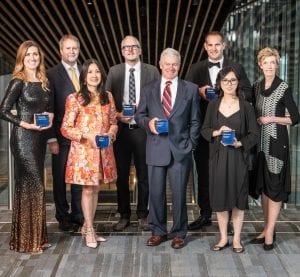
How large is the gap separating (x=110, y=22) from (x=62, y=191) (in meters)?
9.82

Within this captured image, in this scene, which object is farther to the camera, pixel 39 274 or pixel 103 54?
pixel 103 54

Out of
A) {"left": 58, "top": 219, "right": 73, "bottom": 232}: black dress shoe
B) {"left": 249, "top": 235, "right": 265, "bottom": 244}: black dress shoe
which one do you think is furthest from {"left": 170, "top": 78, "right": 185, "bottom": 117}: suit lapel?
{"left": 58, "top": 219, "right": 73, "bottom": 232}: black dress shoe

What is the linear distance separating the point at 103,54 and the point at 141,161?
556 inches

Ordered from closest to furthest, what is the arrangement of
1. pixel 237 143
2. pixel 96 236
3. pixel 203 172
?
pixel 237 143
pixel 96 236
pixel 203 172

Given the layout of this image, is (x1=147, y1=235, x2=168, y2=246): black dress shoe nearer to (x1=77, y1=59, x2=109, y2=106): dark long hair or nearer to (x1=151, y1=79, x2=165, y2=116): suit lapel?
(x1=151, y1=79, x2=165, y2=116): suit lapel

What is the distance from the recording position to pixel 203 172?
408 cm

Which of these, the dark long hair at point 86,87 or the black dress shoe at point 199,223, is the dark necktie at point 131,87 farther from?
the black dress shoe at point 199,223

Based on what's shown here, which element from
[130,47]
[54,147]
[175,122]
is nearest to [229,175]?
[175,122]

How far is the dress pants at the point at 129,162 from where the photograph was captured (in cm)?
398

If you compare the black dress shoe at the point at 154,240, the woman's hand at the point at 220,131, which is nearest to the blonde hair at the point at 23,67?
the woman's hand at the point at 220,131

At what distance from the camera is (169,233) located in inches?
152

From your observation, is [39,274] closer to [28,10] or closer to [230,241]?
[230,241]

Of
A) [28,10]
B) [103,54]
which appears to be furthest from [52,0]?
[103,54]

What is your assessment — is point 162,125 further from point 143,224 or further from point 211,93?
point 143,224
